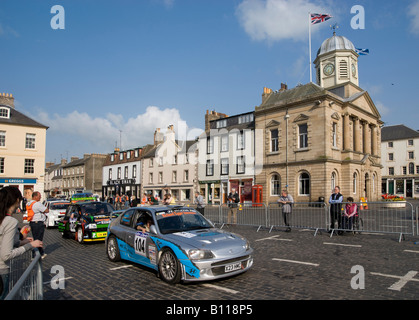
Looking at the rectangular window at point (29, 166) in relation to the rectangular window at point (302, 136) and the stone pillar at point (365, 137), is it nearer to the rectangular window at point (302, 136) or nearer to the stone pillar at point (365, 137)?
the rectangular window at point (302, 136)

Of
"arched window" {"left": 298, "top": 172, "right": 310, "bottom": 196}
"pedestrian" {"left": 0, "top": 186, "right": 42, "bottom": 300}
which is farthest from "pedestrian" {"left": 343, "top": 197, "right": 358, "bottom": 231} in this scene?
"arched window" {"left": 298, "top": 172, "right": 310, "bottom": 196}

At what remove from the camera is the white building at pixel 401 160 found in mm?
64969

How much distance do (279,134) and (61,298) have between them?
103ft

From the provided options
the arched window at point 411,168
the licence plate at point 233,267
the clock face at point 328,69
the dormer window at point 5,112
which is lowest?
the licence plate at point 233,267

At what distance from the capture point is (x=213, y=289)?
19.7ft

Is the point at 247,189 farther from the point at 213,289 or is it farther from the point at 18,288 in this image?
the point at 18,288

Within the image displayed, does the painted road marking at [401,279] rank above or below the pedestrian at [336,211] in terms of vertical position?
below

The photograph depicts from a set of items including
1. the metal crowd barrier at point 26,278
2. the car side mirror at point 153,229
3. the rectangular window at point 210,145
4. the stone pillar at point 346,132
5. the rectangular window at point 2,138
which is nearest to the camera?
the metal crowd barrier at point 26,278

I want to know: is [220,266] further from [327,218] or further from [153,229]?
[327,218]

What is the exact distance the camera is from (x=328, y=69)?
125 ft

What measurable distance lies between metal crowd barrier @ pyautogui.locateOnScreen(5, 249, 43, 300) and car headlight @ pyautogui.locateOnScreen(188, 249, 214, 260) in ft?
9.27

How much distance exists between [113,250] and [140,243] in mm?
1574

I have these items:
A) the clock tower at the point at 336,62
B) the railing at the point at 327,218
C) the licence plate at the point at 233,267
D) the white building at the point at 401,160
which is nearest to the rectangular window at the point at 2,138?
the railing at the point at 327,218

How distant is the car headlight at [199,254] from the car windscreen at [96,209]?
7.64 metres
